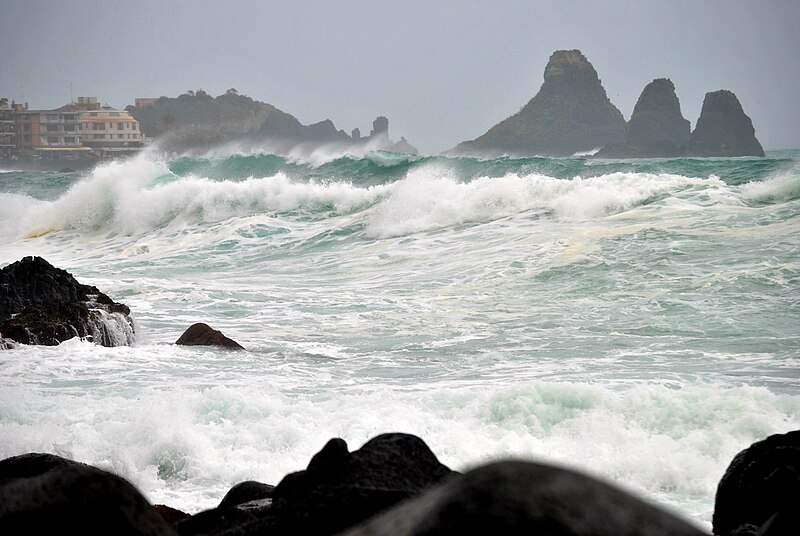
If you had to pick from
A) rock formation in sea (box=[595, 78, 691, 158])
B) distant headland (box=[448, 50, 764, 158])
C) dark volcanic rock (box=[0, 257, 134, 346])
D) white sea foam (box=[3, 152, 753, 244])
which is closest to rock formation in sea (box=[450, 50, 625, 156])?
distant headland (box=[448, 50, 764, 158])

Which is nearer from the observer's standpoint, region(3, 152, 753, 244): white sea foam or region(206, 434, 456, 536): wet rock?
region(206, 434, 456, 536): wet rock

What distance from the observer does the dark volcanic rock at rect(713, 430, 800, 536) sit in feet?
10.1

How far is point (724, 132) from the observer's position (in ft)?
228

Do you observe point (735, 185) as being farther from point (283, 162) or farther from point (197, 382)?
point (283, 162)

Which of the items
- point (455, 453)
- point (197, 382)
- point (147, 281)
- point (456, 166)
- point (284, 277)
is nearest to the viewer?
point (455, 453)

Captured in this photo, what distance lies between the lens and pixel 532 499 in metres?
1.45

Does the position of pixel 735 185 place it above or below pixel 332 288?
above

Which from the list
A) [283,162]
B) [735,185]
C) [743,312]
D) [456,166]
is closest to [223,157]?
[283,162]

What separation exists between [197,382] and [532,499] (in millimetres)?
6729

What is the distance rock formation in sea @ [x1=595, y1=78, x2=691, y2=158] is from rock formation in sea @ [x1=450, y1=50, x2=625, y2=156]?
691 centimetres

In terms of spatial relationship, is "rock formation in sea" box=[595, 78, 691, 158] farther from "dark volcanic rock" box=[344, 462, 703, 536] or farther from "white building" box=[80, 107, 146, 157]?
"dark volcanic rock" box=[344, 462, 703, 536]

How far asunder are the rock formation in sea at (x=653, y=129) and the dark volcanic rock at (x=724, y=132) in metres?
5.91

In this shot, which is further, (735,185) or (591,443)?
(735,185)

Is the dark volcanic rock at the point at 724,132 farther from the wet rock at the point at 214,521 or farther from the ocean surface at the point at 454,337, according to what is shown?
the wet rock at the point at 214,521
